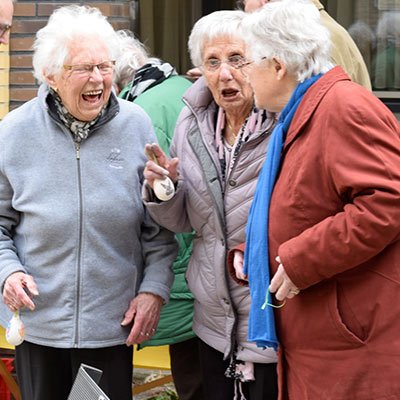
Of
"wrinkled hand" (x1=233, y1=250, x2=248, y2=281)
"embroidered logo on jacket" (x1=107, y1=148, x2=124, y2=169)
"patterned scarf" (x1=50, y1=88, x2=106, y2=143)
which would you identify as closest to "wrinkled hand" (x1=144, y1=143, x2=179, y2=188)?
"embroidered logo on jacket" (x1=107, y1=148, x2=124, y2=169)

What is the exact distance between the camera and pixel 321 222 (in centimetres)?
300

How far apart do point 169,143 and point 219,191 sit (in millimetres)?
698

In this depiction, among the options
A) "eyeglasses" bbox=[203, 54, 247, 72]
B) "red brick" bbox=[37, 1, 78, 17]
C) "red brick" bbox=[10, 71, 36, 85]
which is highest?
"red brick" bbox=[37, 1, 78, 17]

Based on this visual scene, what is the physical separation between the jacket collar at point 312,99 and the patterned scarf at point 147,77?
61.5 inches

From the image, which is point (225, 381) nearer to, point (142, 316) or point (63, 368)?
point (142, 316)

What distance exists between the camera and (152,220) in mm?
3928

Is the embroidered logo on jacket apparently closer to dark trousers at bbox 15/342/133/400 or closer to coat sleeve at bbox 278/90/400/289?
dark trousers at bbox 15/342/133/400

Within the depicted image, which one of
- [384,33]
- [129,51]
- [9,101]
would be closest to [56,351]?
[129,51]

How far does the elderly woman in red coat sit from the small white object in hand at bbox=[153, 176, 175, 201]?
49 cm

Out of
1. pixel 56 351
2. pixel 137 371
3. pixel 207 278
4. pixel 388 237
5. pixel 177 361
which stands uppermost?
pixel 388 237

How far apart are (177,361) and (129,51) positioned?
154 cm

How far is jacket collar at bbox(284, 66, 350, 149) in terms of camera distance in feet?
10.1

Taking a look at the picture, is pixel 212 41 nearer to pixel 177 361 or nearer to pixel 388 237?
pixel 388 237

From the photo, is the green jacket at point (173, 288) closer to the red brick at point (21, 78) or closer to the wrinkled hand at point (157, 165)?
the wrinkled hand at point (157, 165)
